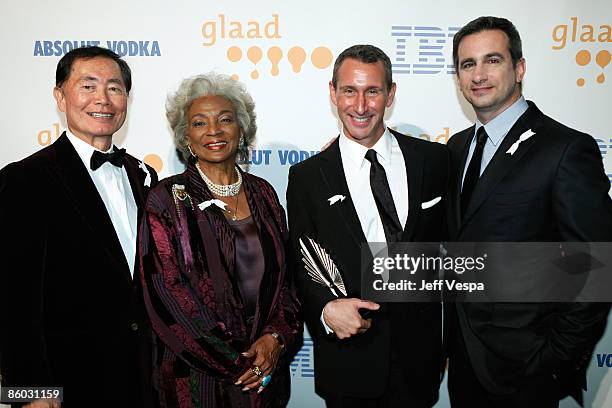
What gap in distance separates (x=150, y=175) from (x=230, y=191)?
1.37ft

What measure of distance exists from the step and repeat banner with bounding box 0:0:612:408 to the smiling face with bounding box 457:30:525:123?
2.81 feet

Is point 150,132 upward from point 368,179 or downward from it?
upward

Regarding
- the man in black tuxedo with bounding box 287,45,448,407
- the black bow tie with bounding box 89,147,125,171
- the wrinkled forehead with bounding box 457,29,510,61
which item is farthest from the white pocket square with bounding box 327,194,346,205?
the black bow tie with bounding box 89,147,125,171

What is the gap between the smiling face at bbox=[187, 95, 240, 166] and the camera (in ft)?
6.57

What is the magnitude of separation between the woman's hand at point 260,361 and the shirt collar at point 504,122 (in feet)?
3.85

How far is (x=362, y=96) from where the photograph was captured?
198cm

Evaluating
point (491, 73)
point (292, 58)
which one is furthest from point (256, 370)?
point (292, 58)

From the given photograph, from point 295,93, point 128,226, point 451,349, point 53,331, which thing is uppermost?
point 295,93

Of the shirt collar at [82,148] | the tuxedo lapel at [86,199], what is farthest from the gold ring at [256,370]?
the shirt collar at [82,148]

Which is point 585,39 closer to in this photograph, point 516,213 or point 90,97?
point 516,213

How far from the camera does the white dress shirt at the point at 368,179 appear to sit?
6.47 feet

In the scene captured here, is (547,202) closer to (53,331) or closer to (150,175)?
(150,175)

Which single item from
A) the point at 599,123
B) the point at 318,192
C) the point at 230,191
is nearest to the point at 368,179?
the point at 318,192

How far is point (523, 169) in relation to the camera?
5.82 ft
